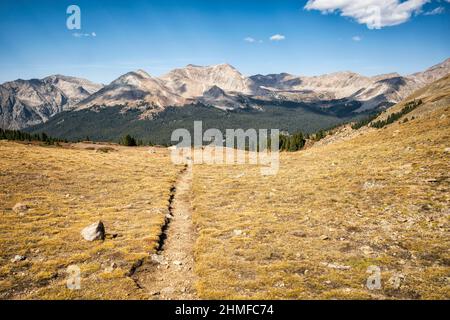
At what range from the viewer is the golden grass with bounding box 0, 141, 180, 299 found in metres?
16.0

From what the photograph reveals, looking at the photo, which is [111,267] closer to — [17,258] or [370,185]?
[17,258]

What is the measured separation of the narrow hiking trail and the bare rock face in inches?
183

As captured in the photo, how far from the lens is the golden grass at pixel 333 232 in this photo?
1488cm

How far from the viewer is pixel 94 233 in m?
22.0

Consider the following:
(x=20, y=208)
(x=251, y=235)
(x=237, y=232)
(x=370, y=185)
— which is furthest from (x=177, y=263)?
(x=370, y=185)

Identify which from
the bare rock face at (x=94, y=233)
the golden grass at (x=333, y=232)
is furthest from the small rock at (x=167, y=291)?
the bare rock face at (x=94, y=233)

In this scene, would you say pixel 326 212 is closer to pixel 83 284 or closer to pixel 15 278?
pixel 83 284

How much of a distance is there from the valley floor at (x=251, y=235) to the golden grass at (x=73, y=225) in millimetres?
107

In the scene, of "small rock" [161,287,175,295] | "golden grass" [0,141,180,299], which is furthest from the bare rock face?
"small rock" [161,287,175,295]

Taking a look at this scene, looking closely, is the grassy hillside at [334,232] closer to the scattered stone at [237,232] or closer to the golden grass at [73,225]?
the scattered stone at [237,232]

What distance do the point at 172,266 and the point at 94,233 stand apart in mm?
7623

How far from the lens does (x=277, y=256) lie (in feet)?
60.9

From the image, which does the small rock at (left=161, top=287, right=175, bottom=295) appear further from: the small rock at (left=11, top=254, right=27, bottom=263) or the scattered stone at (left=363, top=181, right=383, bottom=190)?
the scattered stone at (left=363, top=181, right=383, bottom=190)

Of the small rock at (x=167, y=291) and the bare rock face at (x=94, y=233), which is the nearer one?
the small rock at (x=167, y=291)
